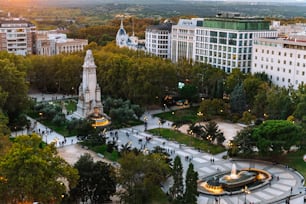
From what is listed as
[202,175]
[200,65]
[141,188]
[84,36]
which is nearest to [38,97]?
[200,65]

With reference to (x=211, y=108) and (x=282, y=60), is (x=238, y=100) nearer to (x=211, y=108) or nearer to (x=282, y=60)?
(x=211, y=108)

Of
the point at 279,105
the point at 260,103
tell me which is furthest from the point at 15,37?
the point at 279,105

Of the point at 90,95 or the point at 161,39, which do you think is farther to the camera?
the point at 161,39

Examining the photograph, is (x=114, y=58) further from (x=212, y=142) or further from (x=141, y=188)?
(x=141, y=188)

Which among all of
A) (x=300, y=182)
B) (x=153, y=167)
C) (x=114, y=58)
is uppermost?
(x=114, y=58)

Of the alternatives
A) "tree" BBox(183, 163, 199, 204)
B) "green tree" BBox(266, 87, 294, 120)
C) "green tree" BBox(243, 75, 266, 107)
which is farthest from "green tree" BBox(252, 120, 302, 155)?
"green tree" BBox(243, 75, 266, 107)

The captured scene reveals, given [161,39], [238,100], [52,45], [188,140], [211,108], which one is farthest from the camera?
[52,45]
